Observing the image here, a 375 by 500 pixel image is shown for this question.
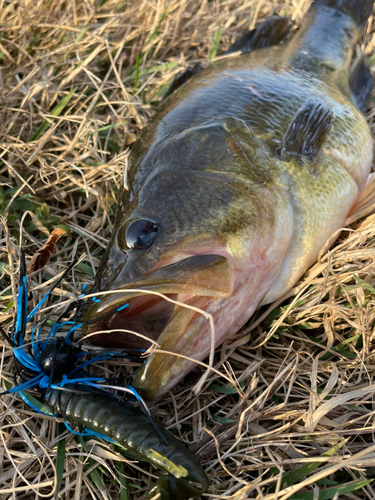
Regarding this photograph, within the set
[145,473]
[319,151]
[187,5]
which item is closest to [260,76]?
[319,151]

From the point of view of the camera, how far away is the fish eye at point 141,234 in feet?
7.07

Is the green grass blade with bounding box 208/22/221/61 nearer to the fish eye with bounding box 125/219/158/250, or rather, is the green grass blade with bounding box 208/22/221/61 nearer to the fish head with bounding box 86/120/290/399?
the fish head with bounding box 86/120/290/399

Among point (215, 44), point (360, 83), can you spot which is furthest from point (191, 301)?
point (215, 44)

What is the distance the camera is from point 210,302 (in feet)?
6.79

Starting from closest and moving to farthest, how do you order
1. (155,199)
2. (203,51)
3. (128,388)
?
(128,388) < (155,199) < (203,51)

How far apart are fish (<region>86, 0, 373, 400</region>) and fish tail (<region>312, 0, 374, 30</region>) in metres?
0.99

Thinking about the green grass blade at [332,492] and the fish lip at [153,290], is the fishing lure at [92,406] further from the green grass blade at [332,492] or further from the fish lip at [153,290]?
the green grass blade at [332,492]

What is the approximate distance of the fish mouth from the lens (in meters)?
1.96

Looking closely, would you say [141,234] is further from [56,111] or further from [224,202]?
[56,111]

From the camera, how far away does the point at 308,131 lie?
9.12 feet

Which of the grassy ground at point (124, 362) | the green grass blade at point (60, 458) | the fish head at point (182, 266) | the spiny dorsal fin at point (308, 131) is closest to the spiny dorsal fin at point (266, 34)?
the grassy ground at point (124, 362)

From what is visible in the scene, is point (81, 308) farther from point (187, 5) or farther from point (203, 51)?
point (187, 5)

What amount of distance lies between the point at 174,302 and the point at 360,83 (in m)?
2.89

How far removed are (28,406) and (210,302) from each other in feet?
3.54
